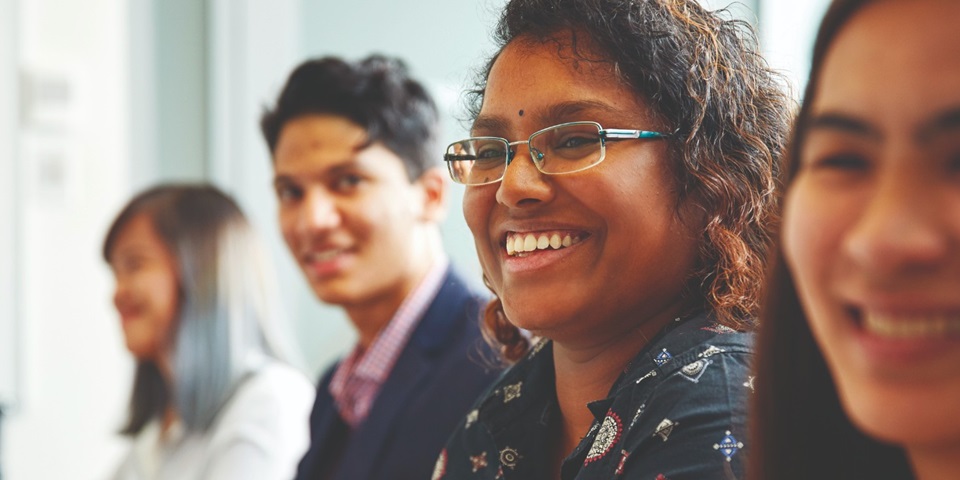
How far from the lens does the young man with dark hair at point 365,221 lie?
6.97ft

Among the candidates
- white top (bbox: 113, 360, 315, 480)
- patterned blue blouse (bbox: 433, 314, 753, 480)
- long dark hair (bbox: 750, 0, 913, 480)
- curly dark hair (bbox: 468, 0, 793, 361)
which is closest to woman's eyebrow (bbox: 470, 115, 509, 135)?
curly dark hair (bbox: 468, 0, 793, 361)

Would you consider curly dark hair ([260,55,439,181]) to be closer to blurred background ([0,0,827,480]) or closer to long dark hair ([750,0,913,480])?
blurred background ([0,0,827,480])

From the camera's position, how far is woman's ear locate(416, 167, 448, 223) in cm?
231

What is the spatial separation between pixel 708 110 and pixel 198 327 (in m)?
1.58

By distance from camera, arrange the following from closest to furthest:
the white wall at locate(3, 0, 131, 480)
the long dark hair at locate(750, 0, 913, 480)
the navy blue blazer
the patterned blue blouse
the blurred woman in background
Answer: the long dark hair at locate(750, 0, 913, 480) → the patterned blue blouse → the navy blue blazer → the blurred woman in background → the white wall at locate(3, 0, 131, 480)

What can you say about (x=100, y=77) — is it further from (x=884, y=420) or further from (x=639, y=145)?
(x=884, y=420)

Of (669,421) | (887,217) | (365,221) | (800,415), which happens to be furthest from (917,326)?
(365,221)

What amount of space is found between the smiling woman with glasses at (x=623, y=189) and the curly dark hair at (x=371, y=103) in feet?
3.18

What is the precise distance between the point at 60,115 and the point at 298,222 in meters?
1.87

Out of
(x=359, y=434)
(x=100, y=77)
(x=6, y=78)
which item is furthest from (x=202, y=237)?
(x=100, y=77)

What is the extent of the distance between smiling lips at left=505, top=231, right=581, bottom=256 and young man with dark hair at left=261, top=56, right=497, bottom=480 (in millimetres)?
814

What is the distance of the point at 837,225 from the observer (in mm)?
673

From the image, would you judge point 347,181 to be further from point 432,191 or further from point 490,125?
point 490,125

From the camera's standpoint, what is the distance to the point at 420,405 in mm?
1935
